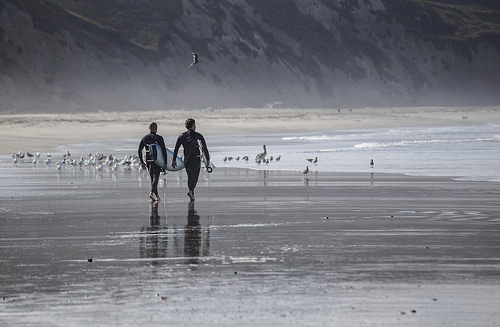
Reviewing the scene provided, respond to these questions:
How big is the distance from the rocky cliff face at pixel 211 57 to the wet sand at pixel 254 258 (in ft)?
341

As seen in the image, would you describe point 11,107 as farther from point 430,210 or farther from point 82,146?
point 430,210

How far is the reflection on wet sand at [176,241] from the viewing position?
12.5 meters

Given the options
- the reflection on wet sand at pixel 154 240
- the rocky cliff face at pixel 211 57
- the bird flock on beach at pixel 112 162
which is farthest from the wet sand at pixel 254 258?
the rocky cliff face at pixel 211 57

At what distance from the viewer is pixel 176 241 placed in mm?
13758

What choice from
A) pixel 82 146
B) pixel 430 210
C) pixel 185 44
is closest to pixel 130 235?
pixel 430 210

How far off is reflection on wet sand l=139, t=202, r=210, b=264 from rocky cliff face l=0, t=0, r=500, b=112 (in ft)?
351

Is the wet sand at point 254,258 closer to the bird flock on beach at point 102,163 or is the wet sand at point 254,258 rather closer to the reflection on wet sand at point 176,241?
the reflection on wet sand at point 176,241

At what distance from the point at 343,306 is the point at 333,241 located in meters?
4.22

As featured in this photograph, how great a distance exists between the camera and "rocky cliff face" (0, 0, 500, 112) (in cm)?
13425

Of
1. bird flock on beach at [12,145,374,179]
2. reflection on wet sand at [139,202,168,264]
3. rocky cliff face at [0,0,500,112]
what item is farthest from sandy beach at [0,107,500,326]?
rocky cliff face at [0,0,500,112]

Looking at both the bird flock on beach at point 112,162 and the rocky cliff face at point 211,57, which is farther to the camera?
the rocky cliff face at point 211,57

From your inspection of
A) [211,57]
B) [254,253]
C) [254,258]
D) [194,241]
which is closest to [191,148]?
[194,241]

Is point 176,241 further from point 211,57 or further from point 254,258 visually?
point 211,57

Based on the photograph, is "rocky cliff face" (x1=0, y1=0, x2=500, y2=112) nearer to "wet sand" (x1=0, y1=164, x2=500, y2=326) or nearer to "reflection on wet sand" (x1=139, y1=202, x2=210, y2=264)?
"wet sand" (x1=0, y1=164, x2=500, y2=326)
